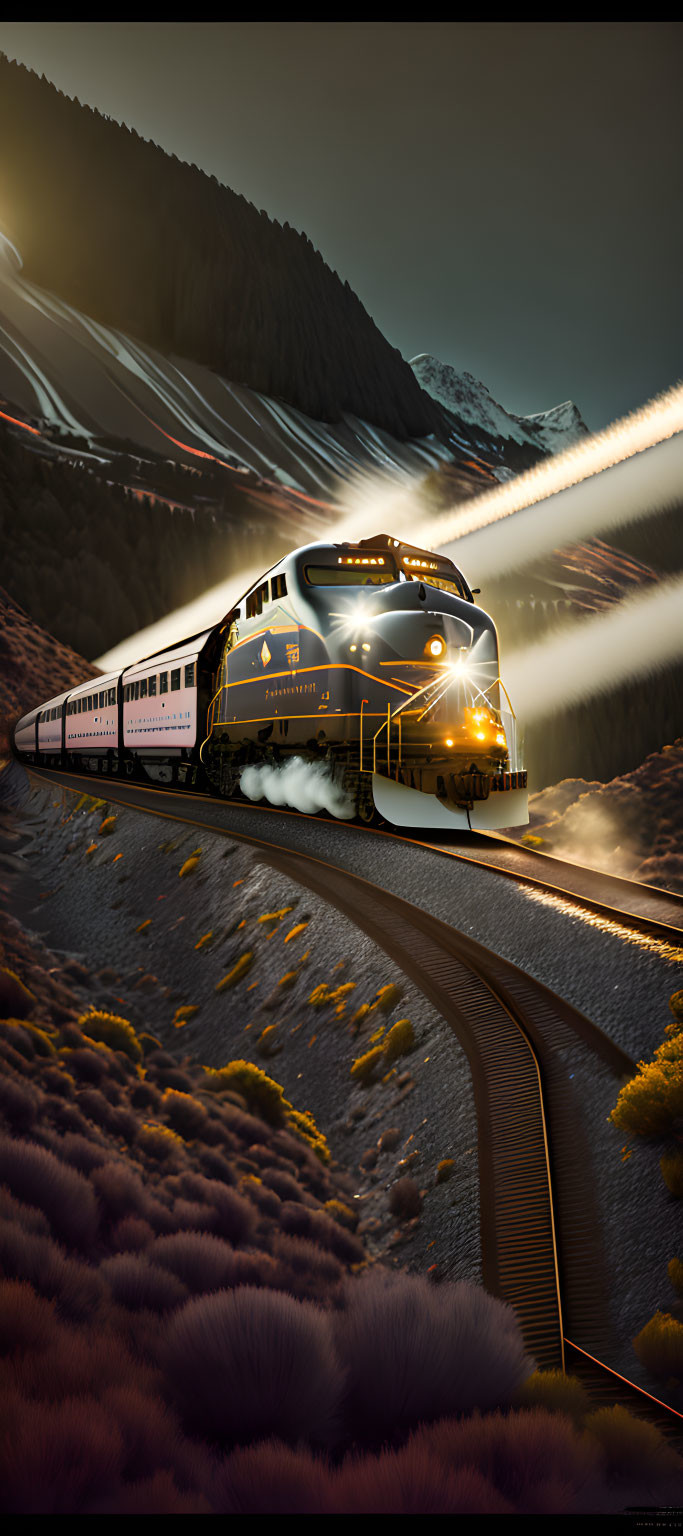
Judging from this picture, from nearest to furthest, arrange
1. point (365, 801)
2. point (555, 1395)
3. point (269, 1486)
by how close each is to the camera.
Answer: point (269, 1486) < point (555, 1395) < point (365, 801)

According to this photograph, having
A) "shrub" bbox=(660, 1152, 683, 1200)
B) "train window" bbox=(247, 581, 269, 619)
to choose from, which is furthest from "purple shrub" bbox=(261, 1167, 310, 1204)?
"train window" bbox=(247, 581, 269, 619)

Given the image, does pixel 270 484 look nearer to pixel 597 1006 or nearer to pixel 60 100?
pixel 60 100

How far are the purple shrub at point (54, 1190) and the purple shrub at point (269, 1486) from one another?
1.96 metres

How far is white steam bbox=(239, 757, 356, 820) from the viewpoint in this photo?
16.8 metres

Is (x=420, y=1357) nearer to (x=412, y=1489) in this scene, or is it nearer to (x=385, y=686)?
(x=412, y=1489)

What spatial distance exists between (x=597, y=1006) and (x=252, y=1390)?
5821 mm

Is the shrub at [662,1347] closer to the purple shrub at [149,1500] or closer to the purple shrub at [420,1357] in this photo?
the purple shrub at [420,1357]

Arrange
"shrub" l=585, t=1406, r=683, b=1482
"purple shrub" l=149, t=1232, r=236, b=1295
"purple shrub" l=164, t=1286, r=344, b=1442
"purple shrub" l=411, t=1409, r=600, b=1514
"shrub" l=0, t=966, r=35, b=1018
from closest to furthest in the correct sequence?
"purple shrub" l=411, t=1409, r=600, b=1514 < "purple shrub" l=164, t=1286, r=344, b=1442 < "shrub" l=585, t=1406, r=683, b=1482 < "purple shrub" l=149, t=1232, r=236, b=1295 < "shrub" l=0, t=966, r=35, b=1018

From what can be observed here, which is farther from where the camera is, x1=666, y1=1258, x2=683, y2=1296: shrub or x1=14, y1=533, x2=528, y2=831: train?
x1=14, y1=533, x2=528, y2=831: train

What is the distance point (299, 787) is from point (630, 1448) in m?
15.3

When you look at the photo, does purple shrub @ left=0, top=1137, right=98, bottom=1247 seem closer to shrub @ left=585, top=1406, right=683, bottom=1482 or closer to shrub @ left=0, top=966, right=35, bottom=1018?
shrub @ left=585, top=1406, right=683, bottom=1482

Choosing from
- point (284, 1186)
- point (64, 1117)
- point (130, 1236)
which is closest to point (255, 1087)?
point (284, 1186)

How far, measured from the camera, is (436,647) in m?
15.9

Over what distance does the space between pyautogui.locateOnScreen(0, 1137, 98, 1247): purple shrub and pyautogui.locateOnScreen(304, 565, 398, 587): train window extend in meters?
13.2
